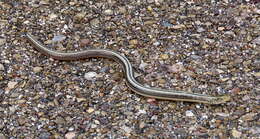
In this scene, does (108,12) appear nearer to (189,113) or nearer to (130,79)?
(130,79)

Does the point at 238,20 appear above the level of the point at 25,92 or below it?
above

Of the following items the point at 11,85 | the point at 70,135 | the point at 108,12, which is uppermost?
the point at 108,12

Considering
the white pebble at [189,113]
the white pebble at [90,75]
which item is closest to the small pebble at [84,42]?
the white pebble at [90,75]

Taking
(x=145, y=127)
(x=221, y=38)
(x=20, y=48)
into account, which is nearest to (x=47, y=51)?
(x=20, y=48)

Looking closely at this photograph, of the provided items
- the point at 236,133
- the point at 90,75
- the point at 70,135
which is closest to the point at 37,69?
the point at 90,75

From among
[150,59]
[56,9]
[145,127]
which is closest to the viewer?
[145,127]

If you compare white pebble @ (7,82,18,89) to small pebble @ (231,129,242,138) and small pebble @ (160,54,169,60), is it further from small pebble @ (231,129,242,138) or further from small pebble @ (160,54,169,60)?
small pebble @ (231,129,242,138)

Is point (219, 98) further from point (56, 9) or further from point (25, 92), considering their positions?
point (56, 9)
